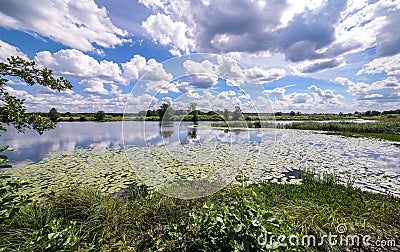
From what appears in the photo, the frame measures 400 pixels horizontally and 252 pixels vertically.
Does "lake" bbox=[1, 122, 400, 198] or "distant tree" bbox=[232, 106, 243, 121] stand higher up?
"distant tree" bbox=[232, 106, 243, 121]

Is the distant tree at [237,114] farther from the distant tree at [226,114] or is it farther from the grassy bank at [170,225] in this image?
the grassy bank at [170,225]

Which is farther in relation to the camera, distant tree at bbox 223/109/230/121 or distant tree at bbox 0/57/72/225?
distant tree at bbox 223/109/230/121

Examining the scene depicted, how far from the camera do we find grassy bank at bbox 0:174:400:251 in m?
1.82

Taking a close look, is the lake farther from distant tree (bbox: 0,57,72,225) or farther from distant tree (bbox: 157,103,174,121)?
distant tree (bbox: 0,57,72,225)

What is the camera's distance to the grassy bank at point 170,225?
182cm

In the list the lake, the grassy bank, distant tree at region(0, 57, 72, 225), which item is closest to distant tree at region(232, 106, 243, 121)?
the lake

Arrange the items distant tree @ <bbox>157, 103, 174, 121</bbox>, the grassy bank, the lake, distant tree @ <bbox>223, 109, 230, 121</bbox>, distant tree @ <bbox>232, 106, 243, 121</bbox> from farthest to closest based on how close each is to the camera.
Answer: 1. the lake
2. distant tree @ <bbox>223, 109, 230, 121</bbox>
3. distant tree @ <bbox>232, 106, 243, 121</bbox>
4. distant tree @ <bbox>157, 103, 174, 121</bbox>
5. the grassy bank

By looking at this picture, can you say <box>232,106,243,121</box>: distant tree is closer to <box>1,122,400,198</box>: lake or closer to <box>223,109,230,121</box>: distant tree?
<box>223,109,230,121</box>: distant tree

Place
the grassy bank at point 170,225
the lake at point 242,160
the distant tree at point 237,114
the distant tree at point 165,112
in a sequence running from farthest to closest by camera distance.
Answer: the lake at point 242,160 → the distant tree at point 237,114 → the distant tree at point 165,112 → the grassy bank at point 170,225

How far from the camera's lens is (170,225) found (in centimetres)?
262

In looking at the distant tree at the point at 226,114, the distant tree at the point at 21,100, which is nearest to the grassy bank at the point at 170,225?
the distant tree at the point at 21,100

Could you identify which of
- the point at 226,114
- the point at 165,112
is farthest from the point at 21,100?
the point at 226,114

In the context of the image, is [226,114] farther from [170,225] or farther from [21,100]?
[21,100]

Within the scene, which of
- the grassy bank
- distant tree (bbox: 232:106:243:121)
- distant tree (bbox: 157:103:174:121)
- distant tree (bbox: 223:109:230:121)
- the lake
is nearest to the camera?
the grassy bank
